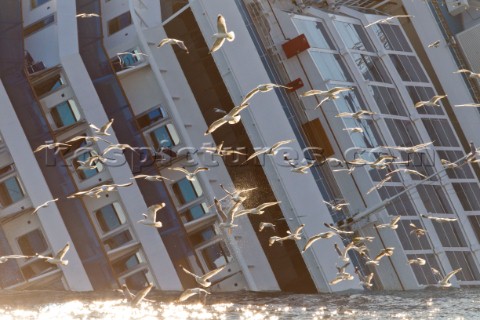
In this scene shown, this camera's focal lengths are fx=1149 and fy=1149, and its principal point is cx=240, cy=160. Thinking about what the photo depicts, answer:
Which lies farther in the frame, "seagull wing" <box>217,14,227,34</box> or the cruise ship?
the cruise ship

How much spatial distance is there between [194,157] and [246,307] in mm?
19323

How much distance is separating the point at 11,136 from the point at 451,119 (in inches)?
1145

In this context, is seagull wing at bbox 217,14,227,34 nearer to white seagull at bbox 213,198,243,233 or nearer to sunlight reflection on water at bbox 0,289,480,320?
white seagull at bbox 213,198,243,233

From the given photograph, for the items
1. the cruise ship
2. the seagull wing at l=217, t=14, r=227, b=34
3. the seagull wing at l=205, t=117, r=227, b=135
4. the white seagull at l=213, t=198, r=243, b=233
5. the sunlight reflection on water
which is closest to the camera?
the seagull wing at l=217, t=14, r=227, b=34

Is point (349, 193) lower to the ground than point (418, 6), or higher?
lower

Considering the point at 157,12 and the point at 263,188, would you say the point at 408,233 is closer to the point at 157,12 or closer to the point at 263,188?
the point at 263,188

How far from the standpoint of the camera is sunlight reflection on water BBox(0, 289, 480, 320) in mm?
36812

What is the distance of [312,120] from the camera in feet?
192

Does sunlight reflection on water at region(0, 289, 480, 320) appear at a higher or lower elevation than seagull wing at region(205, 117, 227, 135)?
lower

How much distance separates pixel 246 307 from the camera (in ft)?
127

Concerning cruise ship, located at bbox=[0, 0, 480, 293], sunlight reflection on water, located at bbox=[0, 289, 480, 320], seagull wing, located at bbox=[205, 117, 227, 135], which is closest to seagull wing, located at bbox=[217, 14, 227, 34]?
seagull wing, located at bbox=[205, 117, 227, 135]

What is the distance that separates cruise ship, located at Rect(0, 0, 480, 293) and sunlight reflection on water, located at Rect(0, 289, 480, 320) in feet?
33.7

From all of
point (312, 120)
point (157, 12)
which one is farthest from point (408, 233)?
point (157, 12)

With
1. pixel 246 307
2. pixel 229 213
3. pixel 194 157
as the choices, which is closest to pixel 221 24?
pixel 246 307
